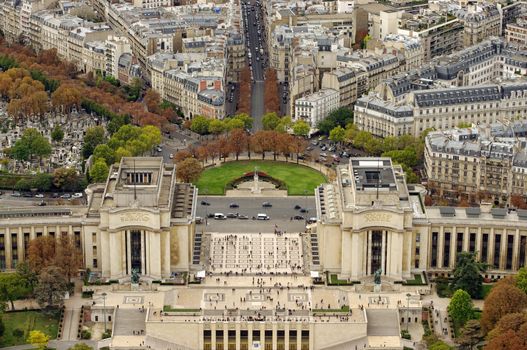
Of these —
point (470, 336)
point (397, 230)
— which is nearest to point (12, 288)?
point (397, 230)

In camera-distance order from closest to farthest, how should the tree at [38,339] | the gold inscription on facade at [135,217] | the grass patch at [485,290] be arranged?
the tree at [38,339] → the grass patch at [485,290] → the gold inscription on facade at [135,217]

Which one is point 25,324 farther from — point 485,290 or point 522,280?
point 522,280

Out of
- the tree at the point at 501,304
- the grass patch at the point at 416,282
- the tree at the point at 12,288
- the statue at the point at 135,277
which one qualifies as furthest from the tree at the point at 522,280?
the tree at the point at 12,288

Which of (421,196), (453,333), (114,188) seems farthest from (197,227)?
(453,333)

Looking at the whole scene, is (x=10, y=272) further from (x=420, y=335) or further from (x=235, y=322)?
(x=420, y=335)

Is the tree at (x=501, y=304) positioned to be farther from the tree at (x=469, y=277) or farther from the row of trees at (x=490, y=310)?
the tree at (x=469, y=277)

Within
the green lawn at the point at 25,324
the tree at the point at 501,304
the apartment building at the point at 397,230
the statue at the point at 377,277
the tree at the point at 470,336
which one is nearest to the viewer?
the tree at the point at 470,336

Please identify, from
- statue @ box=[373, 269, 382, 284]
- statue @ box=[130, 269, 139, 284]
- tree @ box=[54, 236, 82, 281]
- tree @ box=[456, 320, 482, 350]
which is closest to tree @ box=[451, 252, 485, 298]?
statue @ box=[373, 269, 382, 284]
